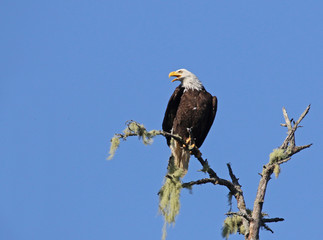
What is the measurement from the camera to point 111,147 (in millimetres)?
5914

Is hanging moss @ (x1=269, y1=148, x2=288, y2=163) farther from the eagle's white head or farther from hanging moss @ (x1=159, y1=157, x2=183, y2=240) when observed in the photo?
the eagle's white head

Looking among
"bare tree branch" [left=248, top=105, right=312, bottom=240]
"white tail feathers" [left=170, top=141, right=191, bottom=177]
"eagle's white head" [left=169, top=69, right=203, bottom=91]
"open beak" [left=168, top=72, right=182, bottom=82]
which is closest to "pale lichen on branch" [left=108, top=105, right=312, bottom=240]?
"bare tree branch" [left=248, top=105, right=312, bottom=240]

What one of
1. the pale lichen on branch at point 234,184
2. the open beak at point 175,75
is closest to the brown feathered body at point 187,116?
the open beak at point 175,75

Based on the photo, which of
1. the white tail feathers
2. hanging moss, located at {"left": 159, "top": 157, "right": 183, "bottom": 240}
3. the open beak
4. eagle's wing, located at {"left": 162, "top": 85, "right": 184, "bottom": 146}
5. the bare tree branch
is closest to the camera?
the bare tree branch

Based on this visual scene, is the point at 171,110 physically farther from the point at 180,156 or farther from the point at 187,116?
the point at 180,156

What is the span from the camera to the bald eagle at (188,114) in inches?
299

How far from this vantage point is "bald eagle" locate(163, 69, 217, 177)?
24.9 feet

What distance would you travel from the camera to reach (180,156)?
7602 mm

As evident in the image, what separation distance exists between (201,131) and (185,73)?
1.13 metres

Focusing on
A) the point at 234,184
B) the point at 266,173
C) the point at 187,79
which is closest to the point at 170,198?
the point at 234,184

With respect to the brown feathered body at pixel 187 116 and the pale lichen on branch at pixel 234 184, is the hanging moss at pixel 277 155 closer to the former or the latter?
the pale lichen on branch at pixel 234 184

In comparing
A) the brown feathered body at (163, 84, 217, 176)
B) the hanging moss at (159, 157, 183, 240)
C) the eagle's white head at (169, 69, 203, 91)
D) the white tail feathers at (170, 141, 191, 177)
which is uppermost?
the eagle's white head at (169, 69, 203, 91)

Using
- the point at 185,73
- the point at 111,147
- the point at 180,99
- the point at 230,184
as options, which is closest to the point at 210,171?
the point at 230,184

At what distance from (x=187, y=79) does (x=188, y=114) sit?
2.64ft
